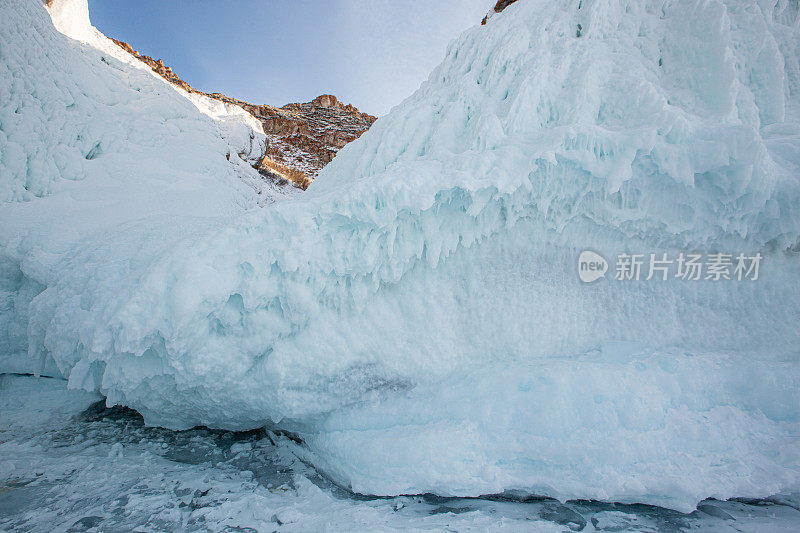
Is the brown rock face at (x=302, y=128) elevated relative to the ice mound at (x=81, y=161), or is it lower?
elevated

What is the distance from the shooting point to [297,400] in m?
2.98

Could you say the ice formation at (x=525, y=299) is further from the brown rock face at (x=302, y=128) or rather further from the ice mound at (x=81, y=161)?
the brown rock face at (x=302, y=128)

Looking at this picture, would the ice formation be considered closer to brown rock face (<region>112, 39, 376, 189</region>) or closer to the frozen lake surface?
the frozen lake surface

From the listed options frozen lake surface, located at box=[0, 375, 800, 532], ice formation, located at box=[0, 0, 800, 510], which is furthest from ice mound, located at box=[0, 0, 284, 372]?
frozen lake surface, located at box=[0, 375, 800, 532]

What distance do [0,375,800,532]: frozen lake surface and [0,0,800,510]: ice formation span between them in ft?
0.51

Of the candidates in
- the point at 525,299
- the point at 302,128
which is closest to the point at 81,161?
the point at 525,299

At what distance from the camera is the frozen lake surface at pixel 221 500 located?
2.24 meters

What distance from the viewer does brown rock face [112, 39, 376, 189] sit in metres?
21.6

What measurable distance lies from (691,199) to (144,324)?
4.68 m

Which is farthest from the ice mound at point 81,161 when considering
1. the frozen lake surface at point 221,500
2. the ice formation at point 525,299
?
the frozen lake surface at point 221,500

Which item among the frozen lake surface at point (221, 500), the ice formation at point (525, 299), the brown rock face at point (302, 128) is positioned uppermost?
the brown rock face at point (302, 128)

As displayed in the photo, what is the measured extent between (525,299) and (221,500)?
10.1ft

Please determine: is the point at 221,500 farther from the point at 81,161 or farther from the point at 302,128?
the point at 302,128

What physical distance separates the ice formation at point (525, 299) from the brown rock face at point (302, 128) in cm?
1174
